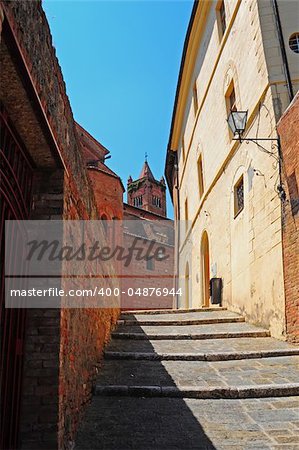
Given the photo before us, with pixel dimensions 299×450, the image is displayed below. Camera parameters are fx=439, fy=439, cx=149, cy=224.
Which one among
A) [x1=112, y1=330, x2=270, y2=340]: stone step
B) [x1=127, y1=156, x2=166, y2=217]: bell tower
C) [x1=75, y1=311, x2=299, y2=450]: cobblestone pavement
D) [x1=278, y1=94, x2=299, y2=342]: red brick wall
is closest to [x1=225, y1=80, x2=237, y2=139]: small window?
[x1=278, y1=94, x2=299, y2=342]: red brick wall

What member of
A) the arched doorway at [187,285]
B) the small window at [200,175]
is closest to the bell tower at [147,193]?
the arched doorway at [187,285]

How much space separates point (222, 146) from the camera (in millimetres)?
11992

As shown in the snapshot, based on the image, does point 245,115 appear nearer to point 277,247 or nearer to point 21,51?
point 277,247

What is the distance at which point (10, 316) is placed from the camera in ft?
10.5

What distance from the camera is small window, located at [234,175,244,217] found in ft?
33.0

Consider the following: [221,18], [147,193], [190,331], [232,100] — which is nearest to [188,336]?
[190,331]

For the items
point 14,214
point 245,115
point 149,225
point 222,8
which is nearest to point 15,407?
point 14,214

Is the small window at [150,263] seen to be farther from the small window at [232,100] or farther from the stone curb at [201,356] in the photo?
the stone curb at [201,356]

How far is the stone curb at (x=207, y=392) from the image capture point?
5.02 metres

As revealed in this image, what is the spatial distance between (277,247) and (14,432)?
5.56 meters

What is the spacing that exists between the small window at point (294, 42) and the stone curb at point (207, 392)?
22.6 ft

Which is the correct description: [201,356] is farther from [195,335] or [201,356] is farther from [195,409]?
[195,409]

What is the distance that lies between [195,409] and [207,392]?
0.42m

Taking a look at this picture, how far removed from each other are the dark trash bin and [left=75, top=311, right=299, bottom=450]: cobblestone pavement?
15.4ft
